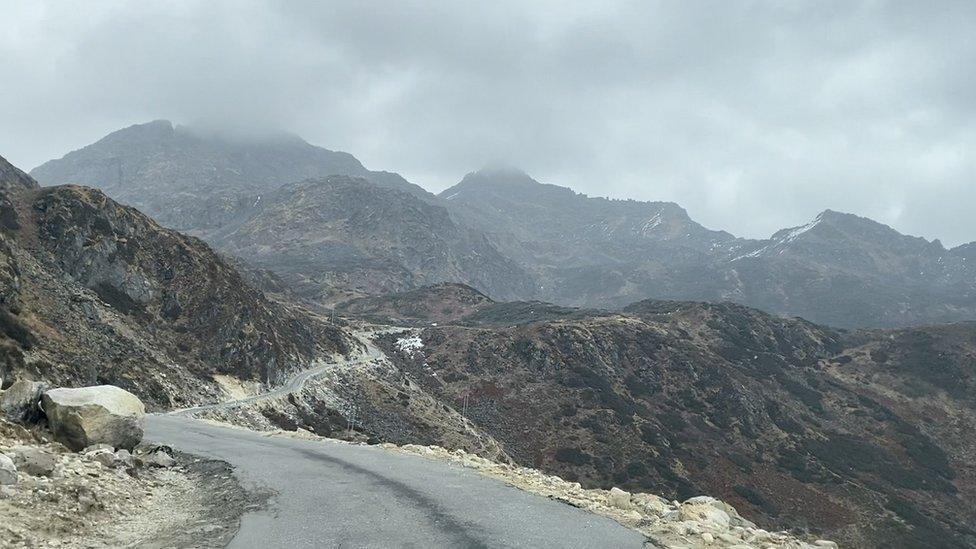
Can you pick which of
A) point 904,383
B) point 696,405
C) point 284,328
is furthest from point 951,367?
point 284,328

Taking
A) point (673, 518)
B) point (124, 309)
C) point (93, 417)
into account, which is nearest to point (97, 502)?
point (93, 417)

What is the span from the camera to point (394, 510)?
13539mm

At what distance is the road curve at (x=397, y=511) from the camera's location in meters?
11.4

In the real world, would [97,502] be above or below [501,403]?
above

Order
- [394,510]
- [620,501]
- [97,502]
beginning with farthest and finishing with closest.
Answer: [620,501], [394,510], [97,502]

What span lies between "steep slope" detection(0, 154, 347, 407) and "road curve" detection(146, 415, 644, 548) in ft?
100

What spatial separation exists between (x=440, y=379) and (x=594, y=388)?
101 feet

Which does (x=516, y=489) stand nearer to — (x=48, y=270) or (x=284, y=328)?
(x=48, y=270)

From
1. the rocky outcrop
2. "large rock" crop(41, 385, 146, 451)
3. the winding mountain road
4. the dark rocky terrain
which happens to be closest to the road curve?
the winding mountain road

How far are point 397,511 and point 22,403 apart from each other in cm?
1277

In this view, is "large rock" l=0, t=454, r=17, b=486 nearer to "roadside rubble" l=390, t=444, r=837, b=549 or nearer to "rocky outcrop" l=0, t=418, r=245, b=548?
"rocky outcrop" l=0, t=418, r=245, b=548

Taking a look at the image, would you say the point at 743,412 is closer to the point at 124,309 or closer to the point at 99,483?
the point at 124,309

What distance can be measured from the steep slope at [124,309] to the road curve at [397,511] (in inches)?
1202

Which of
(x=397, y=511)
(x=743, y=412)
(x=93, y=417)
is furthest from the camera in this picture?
(x=743, y=412)
